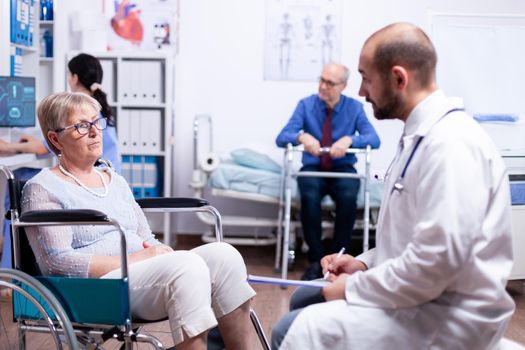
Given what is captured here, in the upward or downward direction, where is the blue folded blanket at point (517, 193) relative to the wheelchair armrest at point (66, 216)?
downward

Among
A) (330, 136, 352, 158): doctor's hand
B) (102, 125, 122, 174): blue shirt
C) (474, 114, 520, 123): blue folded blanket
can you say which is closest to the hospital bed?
(330, 136, 352, 158): doctor's hand

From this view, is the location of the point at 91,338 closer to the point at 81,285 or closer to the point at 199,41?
the point at 81,285

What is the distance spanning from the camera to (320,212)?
14.4ft

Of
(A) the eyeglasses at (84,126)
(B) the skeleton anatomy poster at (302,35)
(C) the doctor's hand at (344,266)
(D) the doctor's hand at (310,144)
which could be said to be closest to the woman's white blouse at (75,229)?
(A) the eyeglasses at (84,126)

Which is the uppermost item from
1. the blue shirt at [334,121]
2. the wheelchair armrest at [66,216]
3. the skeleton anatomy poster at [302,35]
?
the skeleton anatomy poster at [302,35]

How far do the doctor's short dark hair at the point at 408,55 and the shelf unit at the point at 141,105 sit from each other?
3228 millimetres

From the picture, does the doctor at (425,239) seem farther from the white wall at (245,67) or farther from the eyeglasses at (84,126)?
the white wall at (245,67)

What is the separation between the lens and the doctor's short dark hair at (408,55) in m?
1.66

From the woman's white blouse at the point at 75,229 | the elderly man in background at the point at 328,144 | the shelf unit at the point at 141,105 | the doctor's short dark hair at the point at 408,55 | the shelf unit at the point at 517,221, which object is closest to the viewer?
the doctor's short dark hair at the point at 408,55

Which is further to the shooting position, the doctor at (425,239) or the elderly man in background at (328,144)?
the elderly man in background at (328,144)

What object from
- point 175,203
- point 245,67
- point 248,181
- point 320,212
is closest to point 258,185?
point 248,181

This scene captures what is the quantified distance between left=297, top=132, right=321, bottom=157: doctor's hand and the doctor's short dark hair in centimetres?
258

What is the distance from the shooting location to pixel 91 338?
210 centimetres

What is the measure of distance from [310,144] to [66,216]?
243cm
